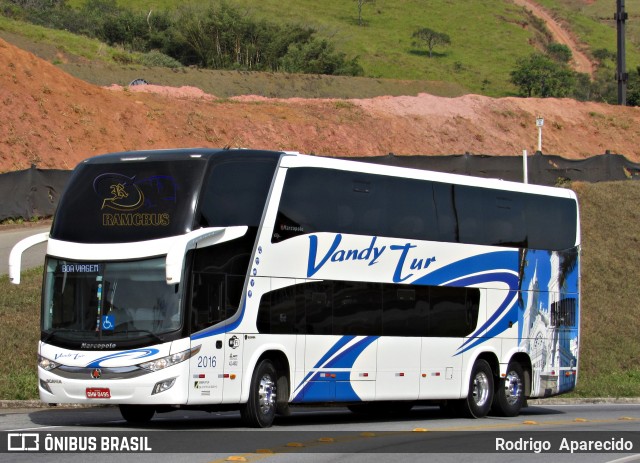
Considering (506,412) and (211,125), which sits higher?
(211,125)

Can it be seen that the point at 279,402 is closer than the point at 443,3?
Yes

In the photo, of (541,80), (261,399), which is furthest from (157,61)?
(261,399)

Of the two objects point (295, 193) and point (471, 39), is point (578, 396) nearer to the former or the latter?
point (295, 193)

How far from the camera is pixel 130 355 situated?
15.5 metres

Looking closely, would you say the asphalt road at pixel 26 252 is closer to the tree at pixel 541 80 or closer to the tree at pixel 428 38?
the tree at pixel 541 80

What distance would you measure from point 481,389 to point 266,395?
5.87 meters

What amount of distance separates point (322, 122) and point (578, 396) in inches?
1543

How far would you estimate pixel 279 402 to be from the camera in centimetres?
1717

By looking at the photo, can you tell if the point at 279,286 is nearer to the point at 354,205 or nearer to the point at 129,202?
the point at 354,205

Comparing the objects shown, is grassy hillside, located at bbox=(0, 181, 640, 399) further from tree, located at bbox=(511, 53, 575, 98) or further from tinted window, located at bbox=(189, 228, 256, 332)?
tree, located at bbox=(511, 53, 575, 98)

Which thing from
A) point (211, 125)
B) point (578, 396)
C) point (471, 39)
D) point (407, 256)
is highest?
point (471, 39)

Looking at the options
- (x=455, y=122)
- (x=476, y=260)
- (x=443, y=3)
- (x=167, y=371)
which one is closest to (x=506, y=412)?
(x=476, y=260)

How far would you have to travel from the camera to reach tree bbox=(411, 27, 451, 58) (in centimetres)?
13625

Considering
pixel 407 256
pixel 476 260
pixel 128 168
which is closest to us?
pixel 128 168
